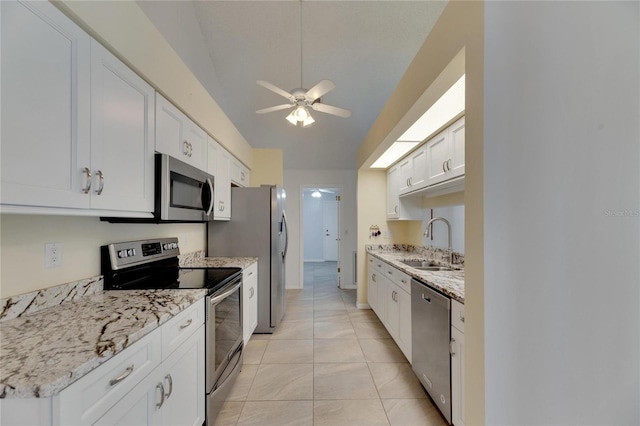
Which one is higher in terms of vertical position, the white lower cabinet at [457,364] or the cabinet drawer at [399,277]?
the cabinet drawer at [399,277]

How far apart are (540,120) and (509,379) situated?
2.95 feet

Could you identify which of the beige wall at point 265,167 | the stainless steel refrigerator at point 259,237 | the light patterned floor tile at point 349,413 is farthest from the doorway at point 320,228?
the light patterned floor tile at point 349,413

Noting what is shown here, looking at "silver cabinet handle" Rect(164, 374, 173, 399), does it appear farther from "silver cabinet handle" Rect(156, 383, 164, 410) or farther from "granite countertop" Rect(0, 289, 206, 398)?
"granite countertop" Rect(0, 289, 206, 398)

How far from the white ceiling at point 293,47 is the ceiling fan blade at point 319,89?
114 centimetres

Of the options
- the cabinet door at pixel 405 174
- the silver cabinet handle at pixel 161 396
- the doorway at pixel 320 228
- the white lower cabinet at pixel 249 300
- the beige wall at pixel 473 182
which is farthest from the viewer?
the doorway at pixel 320 228

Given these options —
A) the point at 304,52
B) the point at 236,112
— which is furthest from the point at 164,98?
the point at 236,112

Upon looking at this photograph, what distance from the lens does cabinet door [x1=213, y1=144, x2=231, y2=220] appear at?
7.99ft

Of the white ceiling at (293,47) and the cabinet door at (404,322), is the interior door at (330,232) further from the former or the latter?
the cabinet door at (404,322)

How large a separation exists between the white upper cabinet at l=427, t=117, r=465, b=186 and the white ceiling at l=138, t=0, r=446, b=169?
1461 millimetres

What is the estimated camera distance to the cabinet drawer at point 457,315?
1345 mm

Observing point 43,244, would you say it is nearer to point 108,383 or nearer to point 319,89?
point 108,383

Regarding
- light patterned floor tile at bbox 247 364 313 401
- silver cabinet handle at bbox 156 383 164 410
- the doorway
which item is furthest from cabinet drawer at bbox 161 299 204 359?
the doorway

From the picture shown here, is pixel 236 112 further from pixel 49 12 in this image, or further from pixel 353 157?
pixel 49 12

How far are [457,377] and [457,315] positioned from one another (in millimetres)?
367
